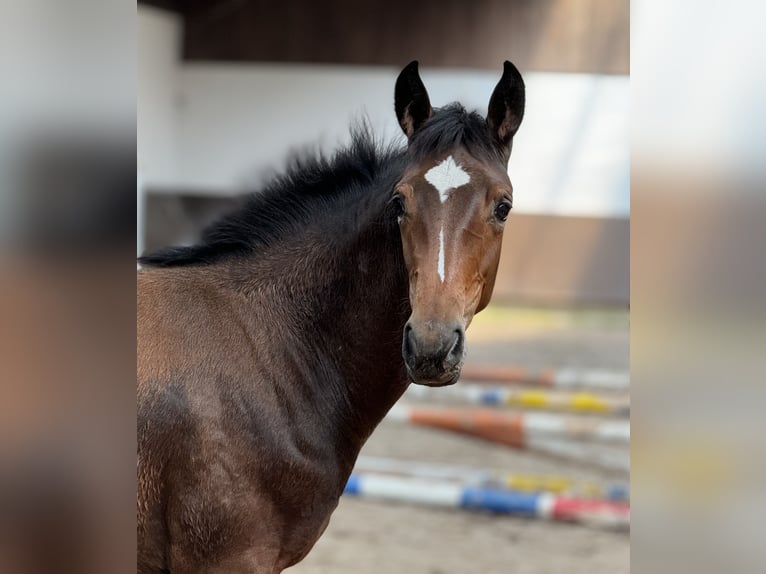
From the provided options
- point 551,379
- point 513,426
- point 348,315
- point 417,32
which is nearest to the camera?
point 348,315

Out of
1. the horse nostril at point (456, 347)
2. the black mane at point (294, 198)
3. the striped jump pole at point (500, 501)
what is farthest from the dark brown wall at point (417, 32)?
the horse nostril at point (456, 347)

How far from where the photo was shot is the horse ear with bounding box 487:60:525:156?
5.44ft

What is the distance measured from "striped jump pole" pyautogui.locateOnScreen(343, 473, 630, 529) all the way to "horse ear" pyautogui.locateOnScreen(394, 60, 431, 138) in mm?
2222

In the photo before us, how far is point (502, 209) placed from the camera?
1567 mm

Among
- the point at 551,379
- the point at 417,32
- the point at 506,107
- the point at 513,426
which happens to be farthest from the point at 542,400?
the point at 417,32

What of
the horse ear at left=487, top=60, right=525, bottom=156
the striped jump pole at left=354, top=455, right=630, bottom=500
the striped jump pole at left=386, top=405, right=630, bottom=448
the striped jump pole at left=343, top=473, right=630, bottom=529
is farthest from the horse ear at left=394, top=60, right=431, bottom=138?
the striped jump pole at left=386, top=405, right=630, bottom=448

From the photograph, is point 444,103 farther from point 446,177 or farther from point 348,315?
point 446,177

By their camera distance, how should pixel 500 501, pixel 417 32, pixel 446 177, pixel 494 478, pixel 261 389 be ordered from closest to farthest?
1. pixel 446 177
2. pixel 261 389
3. pixel 500 501
4. pixel 494 478
5. pixel 417 32

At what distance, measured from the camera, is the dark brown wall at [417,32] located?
793 centimetres

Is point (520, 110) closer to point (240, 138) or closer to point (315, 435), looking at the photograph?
point (315, 435)

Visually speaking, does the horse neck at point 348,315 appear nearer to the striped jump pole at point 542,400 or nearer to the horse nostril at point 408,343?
the horse nostril at point 408,343

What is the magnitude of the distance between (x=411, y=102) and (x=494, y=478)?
9.15 ft

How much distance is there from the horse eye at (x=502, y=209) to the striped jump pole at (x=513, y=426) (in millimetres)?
3284
